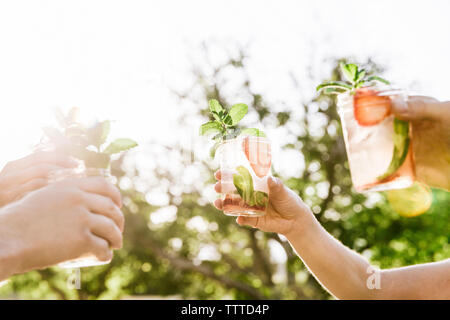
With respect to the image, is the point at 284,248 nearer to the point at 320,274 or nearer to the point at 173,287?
the point at 173,287

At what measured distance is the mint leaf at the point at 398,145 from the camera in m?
1.84

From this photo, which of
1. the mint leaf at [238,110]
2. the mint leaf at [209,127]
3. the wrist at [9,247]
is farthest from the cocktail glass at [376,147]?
the wrist at [9,247]

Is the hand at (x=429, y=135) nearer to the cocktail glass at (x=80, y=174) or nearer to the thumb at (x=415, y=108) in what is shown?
the thumb at (x=415, y=108)

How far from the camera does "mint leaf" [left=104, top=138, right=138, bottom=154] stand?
1701 mm

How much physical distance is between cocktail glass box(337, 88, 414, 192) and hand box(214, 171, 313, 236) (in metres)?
0.45

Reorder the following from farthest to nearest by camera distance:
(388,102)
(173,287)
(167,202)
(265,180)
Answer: (173,287), (167,202), (265,180), (388,102)

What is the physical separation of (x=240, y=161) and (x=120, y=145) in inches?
29.4

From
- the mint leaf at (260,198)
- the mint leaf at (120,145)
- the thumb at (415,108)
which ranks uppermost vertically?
the thumb at (415,108)

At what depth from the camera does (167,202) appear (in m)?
10.9

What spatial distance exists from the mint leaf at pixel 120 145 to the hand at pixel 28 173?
0.43ft

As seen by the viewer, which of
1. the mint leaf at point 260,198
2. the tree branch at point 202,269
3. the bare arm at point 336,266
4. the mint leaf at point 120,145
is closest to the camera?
the mint leaf at point 120,145

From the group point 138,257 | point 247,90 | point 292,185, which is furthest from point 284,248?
point 138,257

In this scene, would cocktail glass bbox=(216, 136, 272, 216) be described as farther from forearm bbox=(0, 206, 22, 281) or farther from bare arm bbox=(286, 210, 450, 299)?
forearm bbox=(0, 206, 22, 281)

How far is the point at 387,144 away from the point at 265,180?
0.62 meters
